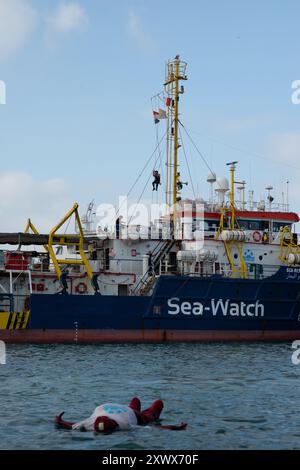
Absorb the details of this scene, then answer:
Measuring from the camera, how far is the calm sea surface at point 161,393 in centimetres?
1302

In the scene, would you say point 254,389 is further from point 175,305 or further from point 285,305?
point 285,305

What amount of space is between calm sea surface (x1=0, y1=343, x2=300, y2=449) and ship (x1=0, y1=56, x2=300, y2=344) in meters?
2.53

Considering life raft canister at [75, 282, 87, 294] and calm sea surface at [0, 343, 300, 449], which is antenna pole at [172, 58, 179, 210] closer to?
life raft canister at [75, 282, 87, 294]

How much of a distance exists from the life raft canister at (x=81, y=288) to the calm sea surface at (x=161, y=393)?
15.3 ft

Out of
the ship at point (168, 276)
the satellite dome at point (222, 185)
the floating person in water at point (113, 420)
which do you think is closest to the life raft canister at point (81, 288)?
the ship at point (168, 276)

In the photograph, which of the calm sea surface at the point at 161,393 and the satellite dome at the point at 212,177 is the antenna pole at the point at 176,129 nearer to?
the satellite dome at the point at 212,177

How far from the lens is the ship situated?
100 feet

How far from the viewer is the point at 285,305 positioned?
33156 mm

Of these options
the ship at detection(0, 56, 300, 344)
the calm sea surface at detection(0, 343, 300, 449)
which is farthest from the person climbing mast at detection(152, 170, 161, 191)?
the calm sea surface at detection(0, 343, 300, 449)

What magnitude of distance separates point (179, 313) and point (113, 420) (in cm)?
1821

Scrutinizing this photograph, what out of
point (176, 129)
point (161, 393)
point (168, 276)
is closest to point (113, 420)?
point (161, 393)
